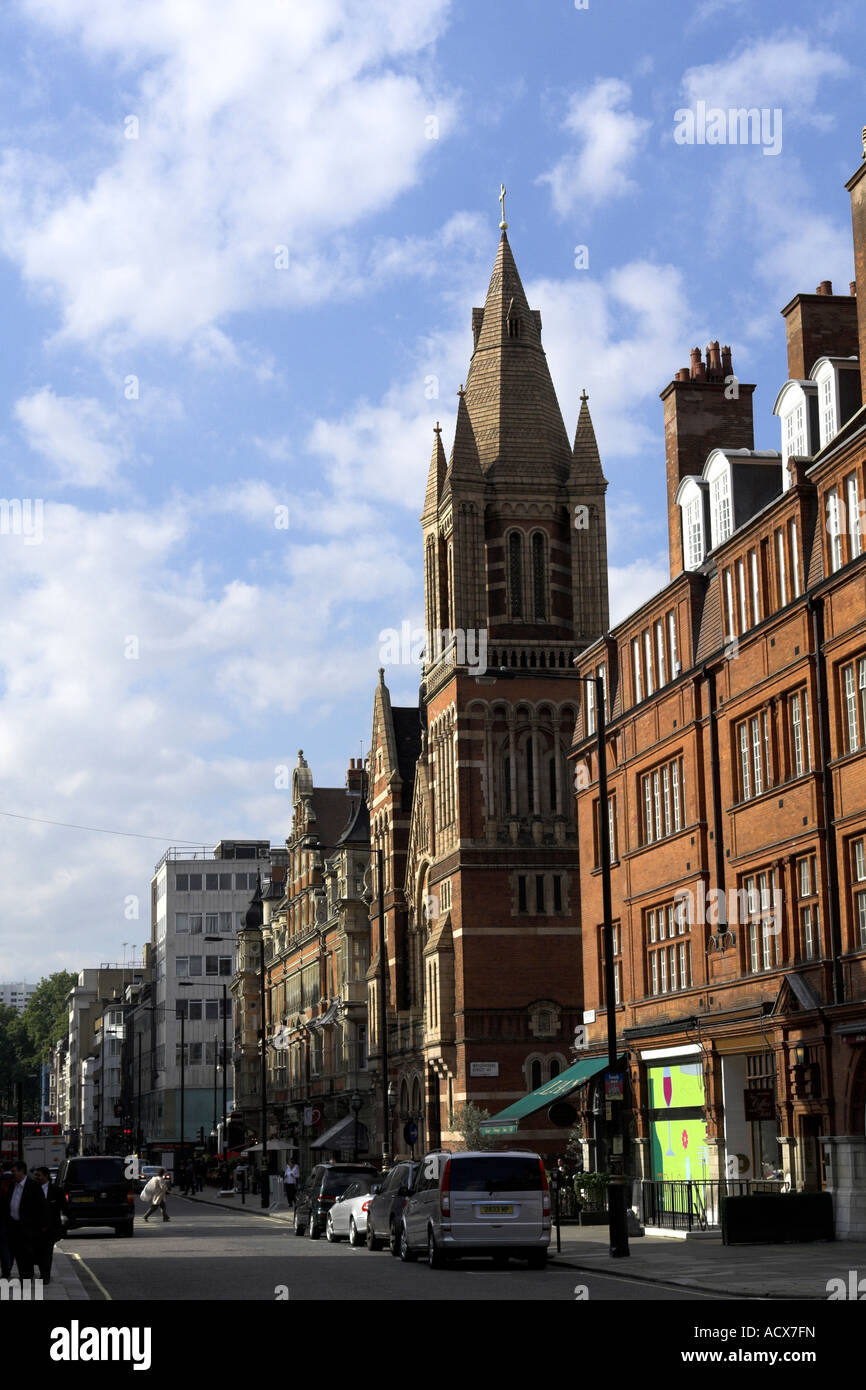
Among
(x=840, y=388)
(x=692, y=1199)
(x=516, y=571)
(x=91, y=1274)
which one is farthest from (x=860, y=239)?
(x=516, y=571)

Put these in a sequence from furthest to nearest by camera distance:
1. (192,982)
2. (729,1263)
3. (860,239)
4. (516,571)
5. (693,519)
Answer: (192,982), (516,571), (693,519), (860,239), (729,1263)

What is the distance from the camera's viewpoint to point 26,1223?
904 inches

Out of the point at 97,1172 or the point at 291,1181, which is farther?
the point at 291,1181

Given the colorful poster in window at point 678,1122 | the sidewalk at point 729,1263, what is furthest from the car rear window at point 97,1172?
the sidewalk at point 729,1263

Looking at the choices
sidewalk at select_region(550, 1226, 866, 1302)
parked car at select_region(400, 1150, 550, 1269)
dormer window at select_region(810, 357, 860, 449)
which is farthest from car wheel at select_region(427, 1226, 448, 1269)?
dormer window at select_region(810, 357, 860, 449)

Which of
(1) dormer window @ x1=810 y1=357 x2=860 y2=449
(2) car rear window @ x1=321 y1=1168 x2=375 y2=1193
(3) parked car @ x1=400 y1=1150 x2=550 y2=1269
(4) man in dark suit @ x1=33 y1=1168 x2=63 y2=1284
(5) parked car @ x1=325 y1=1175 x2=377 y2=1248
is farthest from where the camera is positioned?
(2) car rear window @ x1=321 y1=1168 x2=375 y2=1193

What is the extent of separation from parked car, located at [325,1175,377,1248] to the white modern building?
99.0 m

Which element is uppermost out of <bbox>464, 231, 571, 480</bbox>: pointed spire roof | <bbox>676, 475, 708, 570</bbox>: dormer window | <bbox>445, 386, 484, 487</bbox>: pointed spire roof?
<bbox>464, 231, 571, 480</bbox>: pointed spire roof

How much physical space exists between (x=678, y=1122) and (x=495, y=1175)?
14.6 metres

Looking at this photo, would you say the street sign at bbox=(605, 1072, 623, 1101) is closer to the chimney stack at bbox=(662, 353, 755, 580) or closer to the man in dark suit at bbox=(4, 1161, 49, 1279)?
the man in dark suit at bbox=(4, 1161, 49, 1279)

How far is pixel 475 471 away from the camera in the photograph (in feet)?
237

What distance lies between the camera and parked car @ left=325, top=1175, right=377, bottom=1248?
37500mm

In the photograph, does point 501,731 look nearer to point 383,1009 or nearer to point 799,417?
point 383,1009
